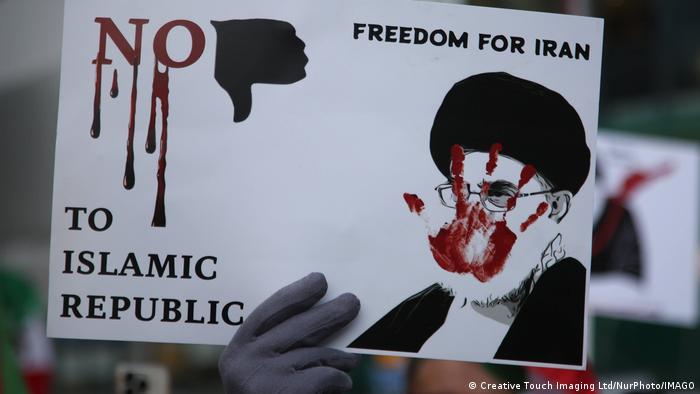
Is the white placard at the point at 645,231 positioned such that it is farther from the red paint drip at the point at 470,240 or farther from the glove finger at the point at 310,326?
the glove finger at the point at 310,326

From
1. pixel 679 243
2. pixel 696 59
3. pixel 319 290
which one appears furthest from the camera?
pixel 696 59

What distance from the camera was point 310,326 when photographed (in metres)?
1.65

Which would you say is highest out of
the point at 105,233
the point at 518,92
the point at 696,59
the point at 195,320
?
the point at 696,59

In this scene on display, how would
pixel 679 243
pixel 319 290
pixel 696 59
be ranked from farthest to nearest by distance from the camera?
pixel 696 59
pixel 679 243
pixel 319 290

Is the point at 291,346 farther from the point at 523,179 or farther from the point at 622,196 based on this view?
the point at 622,196

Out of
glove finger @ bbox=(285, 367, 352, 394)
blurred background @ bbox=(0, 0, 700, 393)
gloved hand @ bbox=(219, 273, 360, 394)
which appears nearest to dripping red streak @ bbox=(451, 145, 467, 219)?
gloved hand @ bbox=(219, 273, 360, 394)

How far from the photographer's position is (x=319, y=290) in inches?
65.9

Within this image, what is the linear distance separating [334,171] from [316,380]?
0.40 m

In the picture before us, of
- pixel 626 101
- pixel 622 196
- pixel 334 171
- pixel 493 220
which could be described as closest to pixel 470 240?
pixel 493 220

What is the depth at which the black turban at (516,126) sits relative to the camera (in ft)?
5.71

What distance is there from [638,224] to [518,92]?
2663 millimetres

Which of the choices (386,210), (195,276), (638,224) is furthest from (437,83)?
(638,224)

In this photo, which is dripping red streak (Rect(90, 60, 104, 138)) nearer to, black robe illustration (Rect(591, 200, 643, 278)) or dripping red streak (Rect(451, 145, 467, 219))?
dripping red streak (Rect(451, 145, 467, 219))

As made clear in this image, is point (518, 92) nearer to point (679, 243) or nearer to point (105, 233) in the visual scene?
point (105, 233)
